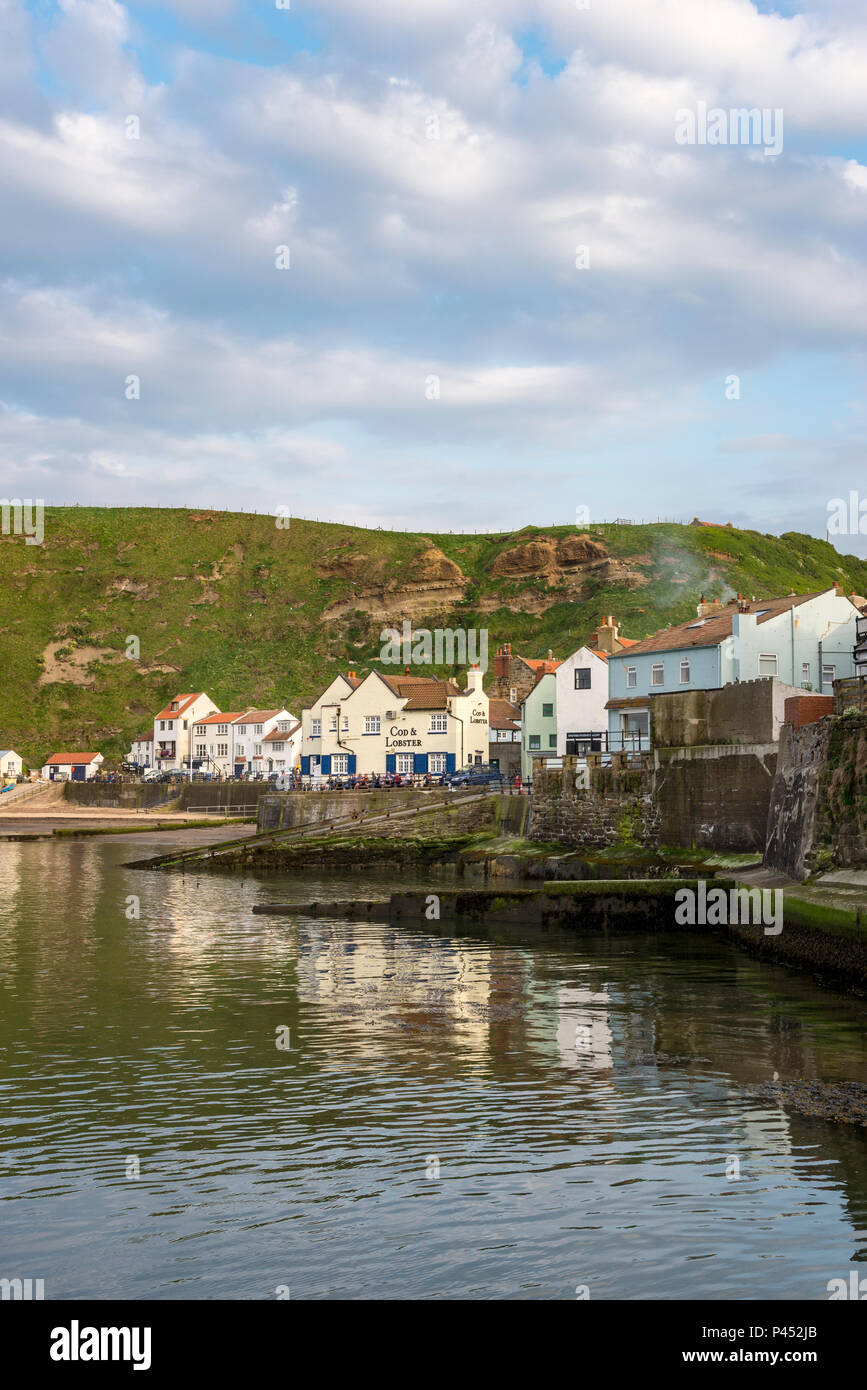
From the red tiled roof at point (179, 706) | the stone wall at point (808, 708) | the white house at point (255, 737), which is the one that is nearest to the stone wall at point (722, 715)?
the stone wall at point (808, 708)

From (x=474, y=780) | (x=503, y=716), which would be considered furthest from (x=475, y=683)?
(x=474, y=780)

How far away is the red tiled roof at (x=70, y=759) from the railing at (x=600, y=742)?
8175cm

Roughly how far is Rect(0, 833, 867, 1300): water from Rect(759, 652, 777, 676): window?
104 feet

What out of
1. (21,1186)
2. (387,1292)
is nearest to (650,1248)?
(387,1292)

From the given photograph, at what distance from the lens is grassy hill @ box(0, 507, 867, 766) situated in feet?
506

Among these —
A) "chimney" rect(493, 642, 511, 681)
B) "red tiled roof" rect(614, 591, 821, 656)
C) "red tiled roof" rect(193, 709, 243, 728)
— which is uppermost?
"chimney" rect(493, 642, 511, 681)

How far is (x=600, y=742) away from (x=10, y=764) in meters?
91.2

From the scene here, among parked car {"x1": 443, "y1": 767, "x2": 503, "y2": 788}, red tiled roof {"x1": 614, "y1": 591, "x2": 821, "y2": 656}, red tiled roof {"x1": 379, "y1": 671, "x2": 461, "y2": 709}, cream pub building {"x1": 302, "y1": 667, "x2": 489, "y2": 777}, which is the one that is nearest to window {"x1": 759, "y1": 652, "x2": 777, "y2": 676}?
red tiled roof {"x1": 614, "y1": 591, "x2": 821, "y2": 656}

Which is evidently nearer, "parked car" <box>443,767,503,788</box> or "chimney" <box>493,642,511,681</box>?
"parked car" <box>443,767,503,788</box>

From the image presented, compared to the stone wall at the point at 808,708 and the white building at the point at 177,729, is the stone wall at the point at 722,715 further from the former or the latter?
the white building at the point at 177,729

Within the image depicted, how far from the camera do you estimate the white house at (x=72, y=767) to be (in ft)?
446

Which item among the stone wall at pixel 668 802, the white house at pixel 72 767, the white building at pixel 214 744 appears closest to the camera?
the stone wall at pixel 668 802

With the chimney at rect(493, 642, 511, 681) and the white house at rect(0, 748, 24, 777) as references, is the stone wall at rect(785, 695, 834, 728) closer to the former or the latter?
the chimney at rect(493, 642, 511, 681)
